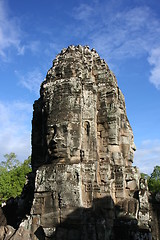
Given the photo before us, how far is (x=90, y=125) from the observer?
29.1 ft

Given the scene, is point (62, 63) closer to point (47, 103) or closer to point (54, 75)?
point (54, 75)

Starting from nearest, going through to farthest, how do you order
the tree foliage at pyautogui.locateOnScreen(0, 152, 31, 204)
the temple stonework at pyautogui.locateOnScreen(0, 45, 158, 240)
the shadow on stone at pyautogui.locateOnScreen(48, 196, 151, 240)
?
1. the shadow on stone at pyautogui.locateOnScreen(48, 196, 151, 240)
2. the temple stonework at pyautogui.locateOnScreen(0, 45, 158, 240)
3. the tree foliage at pyautogui.locateOnScreen(0, 152, 31, 204)

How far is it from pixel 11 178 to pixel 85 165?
721 inches

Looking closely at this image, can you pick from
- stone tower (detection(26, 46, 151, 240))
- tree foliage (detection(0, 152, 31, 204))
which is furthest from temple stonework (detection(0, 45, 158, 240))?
tree foliage (detection(0, 152, 31, 204))

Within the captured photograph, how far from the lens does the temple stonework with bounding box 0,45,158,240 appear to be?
7.38 metres

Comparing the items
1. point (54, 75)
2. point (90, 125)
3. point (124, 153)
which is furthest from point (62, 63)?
point (124, 153)

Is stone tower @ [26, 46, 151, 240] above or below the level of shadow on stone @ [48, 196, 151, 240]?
above

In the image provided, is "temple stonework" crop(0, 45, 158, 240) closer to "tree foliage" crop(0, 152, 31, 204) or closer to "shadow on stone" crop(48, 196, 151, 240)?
"shadow on stone" crop(48, 196, 151, 240)

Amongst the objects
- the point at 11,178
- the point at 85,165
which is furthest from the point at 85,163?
the point at 11,178

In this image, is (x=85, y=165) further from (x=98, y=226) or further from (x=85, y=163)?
(x=98, y=226)

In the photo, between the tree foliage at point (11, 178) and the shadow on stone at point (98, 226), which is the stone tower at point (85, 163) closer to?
the shadow on stone at point (98, 226)

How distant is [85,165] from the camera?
26.7 ft

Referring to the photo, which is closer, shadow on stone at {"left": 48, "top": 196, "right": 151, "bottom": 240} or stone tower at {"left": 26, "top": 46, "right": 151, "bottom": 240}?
shadow on stone at {"left": 48, "top": 196, "right": 151, "bottom": 240}

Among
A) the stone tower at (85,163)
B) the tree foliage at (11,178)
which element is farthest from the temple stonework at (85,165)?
the tree foliage at (11,178)
